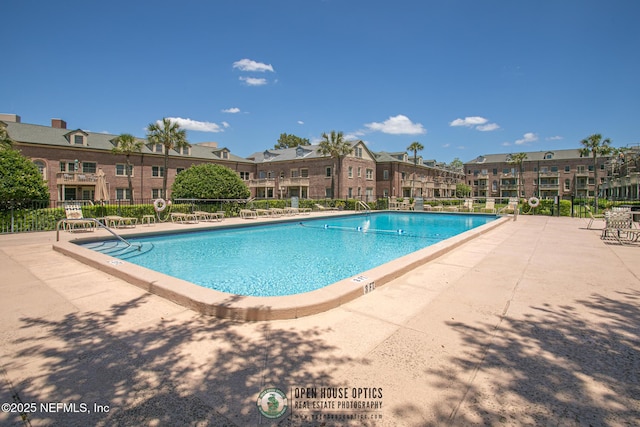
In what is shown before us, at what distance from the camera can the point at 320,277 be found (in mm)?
8062

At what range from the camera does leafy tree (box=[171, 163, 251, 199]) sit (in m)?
21.2

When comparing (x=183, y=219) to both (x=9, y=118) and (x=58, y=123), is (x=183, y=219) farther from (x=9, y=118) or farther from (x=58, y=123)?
(x=58, y=123)

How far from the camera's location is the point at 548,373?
110 inches

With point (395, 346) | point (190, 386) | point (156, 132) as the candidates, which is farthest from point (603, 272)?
point (156, 132)

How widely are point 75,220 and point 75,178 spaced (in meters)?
22.5

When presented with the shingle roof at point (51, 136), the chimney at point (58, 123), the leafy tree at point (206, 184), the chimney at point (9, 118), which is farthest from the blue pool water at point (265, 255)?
the chimney at point (58, 123)

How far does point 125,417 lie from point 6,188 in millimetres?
14691

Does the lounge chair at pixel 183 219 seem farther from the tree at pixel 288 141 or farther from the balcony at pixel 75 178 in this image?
the tree at pixel 288 141

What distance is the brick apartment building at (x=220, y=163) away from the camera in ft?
96.8

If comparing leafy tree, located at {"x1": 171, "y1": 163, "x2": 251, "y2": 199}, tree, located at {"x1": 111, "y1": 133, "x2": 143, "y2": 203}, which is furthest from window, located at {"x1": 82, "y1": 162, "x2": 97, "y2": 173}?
leafy tree, located at {"x1": 171, "y1": 163, "x2": 251, "y2": 199}

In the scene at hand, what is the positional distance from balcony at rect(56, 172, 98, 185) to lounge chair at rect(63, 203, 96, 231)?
1950 centimetres

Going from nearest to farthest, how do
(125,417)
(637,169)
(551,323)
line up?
1. (125,417)
2. (551,323)
3. (637,169)

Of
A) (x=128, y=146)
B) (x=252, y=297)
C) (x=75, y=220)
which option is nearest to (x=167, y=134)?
(x=128, y=146)

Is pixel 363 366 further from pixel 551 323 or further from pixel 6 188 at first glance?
pixel 6 188
